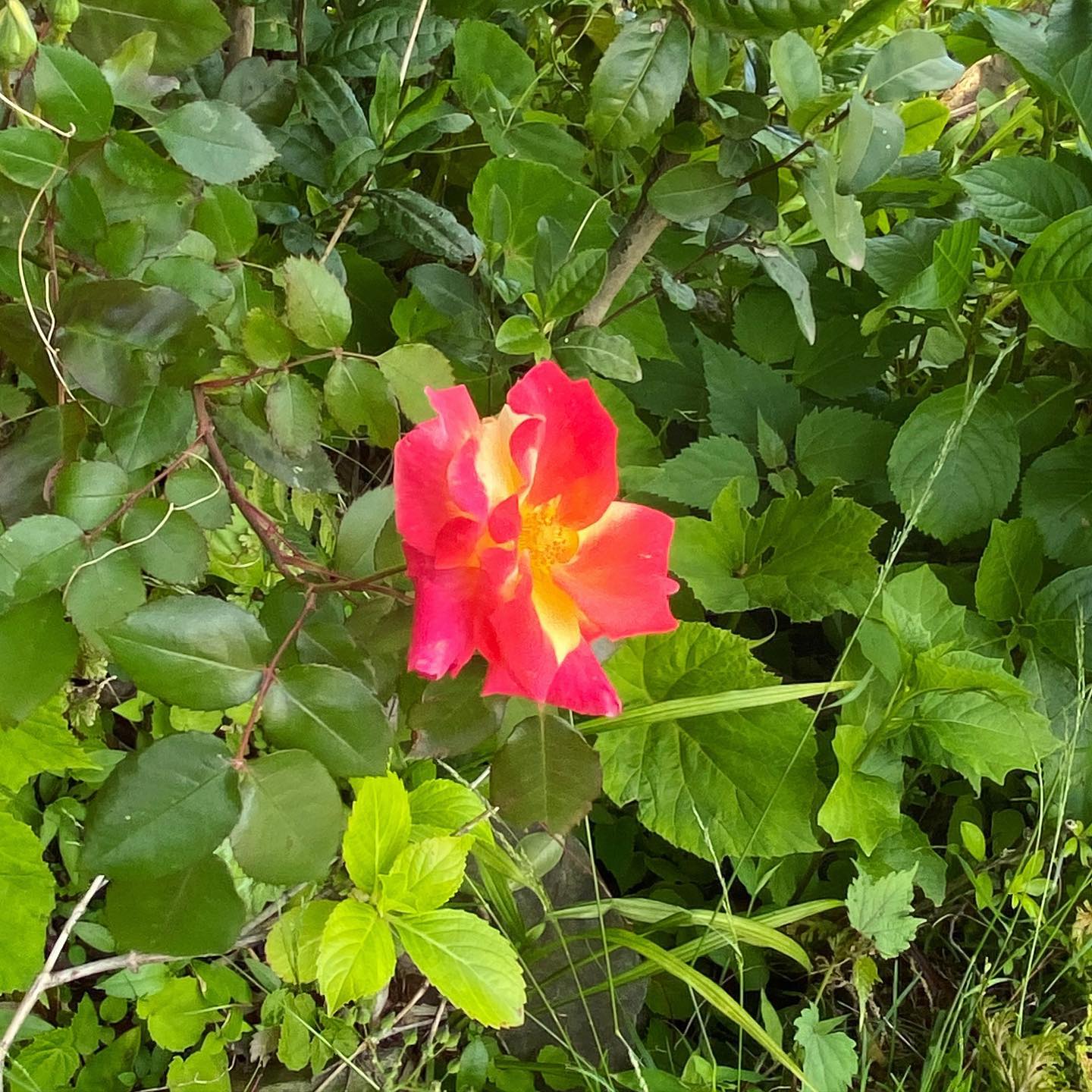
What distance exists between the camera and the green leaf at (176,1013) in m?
0.63

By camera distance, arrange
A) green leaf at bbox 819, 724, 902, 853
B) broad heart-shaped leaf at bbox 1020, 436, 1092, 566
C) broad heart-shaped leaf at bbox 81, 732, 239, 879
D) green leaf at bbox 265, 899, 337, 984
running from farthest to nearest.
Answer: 1. broad heart-shaped leaf at bbox 1020, 436, 1092, 566
2. green leaf at bbox 819, 724, 902, 853
3. green leaf at bbox 265, 899, 337, 984
4. broad heart-shaped leaf at bbox 81, 732, 239, 879

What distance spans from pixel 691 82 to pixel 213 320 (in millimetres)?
342

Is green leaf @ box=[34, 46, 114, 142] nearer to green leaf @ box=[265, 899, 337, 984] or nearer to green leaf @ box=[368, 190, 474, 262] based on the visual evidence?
green leaf @ box=[368, 190, 474, 262]

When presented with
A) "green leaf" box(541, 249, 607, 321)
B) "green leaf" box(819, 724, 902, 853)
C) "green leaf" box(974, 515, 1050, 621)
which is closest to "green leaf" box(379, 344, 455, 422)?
"green leaf" box(541, 249, 607, 321)

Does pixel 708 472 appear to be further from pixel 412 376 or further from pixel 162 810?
pixel 162 810

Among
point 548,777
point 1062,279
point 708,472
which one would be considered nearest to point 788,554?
point 708,472

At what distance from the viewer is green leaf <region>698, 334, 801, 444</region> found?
87 centimetres

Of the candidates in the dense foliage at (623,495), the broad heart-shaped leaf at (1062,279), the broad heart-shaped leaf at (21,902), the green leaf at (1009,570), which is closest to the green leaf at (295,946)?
the dense foliage at (623,495)

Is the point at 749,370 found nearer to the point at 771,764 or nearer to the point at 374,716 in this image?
the point at 771,764

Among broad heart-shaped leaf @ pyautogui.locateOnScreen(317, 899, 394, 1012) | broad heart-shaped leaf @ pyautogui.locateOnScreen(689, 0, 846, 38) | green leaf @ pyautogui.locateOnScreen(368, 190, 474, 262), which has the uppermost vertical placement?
broad heart-shaped leaf @ pyautogui.locateOnScreen(689, 0, 846, 38)

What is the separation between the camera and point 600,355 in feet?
1.79

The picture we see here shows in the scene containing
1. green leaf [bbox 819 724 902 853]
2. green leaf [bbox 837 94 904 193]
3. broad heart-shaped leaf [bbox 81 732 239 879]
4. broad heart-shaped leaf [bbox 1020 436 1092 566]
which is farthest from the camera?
broad heart-shaped leaf [bbox 1020 436 1092 566]

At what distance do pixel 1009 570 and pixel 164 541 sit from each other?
26.6 inches

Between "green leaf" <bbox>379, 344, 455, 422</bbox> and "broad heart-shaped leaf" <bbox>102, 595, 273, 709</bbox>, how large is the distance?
125 mm
